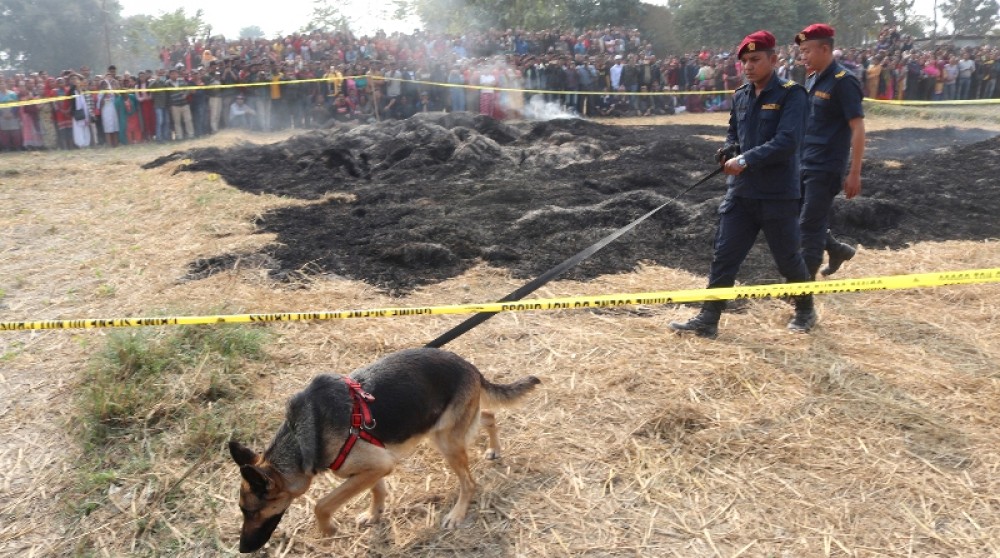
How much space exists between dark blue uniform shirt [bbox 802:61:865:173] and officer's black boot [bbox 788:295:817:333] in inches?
41.7

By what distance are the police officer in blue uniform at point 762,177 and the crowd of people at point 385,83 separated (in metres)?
16.3

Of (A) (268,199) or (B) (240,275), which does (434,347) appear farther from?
(A) (268,199)

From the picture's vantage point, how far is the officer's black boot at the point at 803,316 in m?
5.13

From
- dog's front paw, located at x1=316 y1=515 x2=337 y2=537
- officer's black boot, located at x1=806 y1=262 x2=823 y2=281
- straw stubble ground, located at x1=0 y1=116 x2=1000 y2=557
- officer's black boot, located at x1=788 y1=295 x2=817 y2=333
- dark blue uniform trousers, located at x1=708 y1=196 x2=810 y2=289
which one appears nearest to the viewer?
dog's front paw, located at x1=316 y1=515 x2=337 y2=537

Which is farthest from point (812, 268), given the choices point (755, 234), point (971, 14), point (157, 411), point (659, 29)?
point (971, 14)

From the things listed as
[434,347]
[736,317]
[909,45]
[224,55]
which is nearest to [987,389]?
[736,317]

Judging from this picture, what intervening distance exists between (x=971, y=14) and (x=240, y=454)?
65265mm

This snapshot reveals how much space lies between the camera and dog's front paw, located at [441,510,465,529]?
3.23m

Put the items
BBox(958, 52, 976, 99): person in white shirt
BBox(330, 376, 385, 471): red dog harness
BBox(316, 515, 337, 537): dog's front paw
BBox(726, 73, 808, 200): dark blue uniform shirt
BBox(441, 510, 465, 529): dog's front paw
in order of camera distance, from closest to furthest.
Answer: BBox(330, 376, 385, 471): red dog harness < BBox(316, 515, 337, 537): dog's front paw < BBox(441, 510, 465, 529): dog's front paw < BBox(726, 73, 808, 200): dark blue uniform shirt < BBox(958, 52, 976, 99): person in white shirt

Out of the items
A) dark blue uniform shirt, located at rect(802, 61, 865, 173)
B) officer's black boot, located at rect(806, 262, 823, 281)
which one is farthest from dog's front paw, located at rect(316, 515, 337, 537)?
dark blue uniform shirt, located at rect(802, 61, 865, 173)

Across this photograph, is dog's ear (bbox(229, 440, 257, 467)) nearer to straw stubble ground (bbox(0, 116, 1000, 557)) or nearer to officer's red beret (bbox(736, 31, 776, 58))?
straw stubble ground (bbox(0, 116, 1000, 557))

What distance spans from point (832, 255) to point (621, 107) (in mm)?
18758

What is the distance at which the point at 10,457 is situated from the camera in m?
3.74

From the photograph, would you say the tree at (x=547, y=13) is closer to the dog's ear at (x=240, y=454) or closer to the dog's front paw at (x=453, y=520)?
the dog's front paw at (x=453, y=520)
